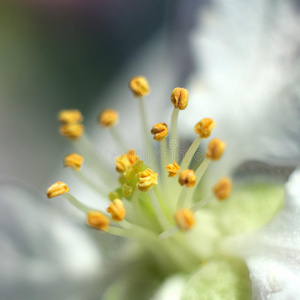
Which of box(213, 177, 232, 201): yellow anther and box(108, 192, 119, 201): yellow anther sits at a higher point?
box(108, 192, 119, 201): yellow anther

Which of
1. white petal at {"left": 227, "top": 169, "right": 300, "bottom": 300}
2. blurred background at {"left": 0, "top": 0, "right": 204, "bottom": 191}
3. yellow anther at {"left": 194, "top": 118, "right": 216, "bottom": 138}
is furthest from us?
blurred background at {"left": 0, "top": 0, "right": 204, "bottom": 191}

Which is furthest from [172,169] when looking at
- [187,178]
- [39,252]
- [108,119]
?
[39,252]

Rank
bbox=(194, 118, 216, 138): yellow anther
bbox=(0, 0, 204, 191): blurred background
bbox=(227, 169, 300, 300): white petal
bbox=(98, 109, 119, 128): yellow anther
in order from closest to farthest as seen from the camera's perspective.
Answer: bbox=(227, 169, 300, 300): white petal, bbox=(194, 118, 216, 138): yellow anther, bbox=(98, 109, 119, 128): yellow anther, bbox=(0, 0, 204, 191): blurred background

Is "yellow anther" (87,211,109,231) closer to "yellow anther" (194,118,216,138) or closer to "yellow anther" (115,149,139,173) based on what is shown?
"yellow anther" (115,149,139,173)

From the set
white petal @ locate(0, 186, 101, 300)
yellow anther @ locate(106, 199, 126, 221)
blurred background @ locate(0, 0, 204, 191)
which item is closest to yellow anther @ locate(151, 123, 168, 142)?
yellow anther @ locate(106, 199, 126, 221)

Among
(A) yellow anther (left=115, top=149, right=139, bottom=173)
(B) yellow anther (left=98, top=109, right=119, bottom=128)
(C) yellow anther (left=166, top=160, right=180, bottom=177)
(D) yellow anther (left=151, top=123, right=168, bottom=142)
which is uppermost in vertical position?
(B) yellow anther (left=98, top=109, right=119, bottom=128)

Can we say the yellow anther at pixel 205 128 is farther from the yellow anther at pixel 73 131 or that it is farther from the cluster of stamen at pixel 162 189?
the yellow anther at pixel 73 131
